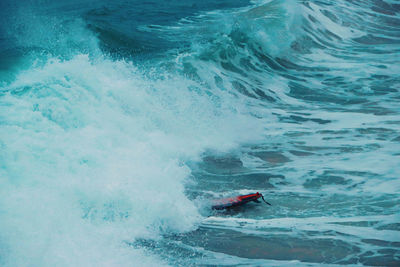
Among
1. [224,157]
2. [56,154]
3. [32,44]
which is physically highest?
[32,44]

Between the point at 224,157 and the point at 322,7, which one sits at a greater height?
the point at 322,7

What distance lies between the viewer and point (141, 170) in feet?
20.5

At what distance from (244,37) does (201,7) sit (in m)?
5.57

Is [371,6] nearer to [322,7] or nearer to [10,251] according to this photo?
[322,7]

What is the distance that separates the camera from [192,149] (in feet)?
24.4

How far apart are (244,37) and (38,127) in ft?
29.5

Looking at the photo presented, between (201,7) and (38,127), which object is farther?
(201,7)

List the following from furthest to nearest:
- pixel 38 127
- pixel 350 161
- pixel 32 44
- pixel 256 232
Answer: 1. pixel 32 44
2. pixel 350 161
3. pixel 38 127
4. pixel 256 232

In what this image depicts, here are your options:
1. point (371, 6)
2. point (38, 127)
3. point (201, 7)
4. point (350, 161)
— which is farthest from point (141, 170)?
point (371, 6)

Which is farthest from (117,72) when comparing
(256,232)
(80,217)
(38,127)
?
(256,232)

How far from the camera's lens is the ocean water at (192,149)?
15.4 feet

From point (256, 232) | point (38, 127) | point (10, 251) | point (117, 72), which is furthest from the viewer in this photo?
point (117, 72)

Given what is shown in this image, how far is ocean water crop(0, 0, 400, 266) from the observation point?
4691 millimetres

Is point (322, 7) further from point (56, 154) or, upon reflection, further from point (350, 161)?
point (56, 154)
